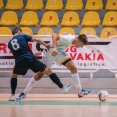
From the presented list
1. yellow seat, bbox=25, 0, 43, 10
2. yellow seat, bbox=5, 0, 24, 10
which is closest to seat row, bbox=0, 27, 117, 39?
yellow seat, bbox=25, 0, 43, 10

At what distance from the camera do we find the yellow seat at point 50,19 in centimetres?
1248

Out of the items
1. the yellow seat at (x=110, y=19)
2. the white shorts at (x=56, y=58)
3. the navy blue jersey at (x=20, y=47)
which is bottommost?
the white shorts at (x=56, y=58)

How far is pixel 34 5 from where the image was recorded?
13.2 metres

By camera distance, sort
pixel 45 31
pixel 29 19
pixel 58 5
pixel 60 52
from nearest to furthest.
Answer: pixel 60 52 < pixel 45 31 < pixel 29 19 < pixel 58 5

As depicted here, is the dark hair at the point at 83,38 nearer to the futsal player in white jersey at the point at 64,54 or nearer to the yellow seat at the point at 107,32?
the futsal player in white jersey at the point at 64,54

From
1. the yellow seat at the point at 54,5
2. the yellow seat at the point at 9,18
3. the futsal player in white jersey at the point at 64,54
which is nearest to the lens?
the futsal player in white jersey at the point at 64,54

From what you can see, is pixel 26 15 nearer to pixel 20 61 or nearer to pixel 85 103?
pixel 20 61

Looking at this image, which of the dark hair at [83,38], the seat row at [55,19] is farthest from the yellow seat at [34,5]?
the dark hair at [83,38]

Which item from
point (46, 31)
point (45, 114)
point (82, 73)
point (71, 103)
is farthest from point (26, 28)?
point (45, 114)

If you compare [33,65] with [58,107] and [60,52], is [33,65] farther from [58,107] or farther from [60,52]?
[58,107]

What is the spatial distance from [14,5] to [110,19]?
3.21 meters

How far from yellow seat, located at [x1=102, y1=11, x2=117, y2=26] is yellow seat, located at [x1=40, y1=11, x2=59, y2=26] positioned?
4.88 feet

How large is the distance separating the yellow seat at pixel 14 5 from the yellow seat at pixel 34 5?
0.23 meters

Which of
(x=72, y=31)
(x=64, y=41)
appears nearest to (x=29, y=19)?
(x=72, y=31)
